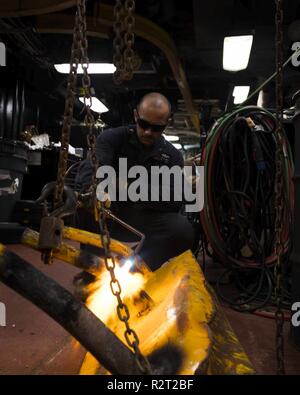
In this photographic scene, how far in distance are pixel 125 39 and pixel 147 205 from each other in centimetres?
221

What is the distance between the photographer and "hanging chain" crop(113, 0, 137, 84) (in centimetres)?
133

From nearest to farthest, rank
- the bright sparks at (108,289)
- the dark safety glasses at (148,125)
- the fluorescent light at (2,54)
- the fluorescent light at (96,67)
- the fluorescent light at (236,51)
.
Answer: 1. the bright sparks at (108,289)
2. the dark safety glasses at (148,125)
3. the fluorescent light at (236,51)
4. the fluorescent light at (2,54)
5. the fluorescent light at (96,67)

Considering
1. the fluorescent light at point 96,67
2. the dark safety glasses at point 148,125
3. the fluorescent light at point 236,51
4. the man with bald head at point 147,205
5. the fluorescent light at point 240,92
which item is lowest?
the man with bald head at point 147,205

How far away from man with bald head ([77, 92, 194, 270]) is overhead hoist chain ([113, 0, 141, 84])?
4.92 feet

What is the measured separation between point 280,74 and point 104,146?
232cm

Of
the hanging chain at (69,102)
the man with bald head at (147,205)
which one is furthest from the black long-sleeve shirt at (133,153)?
the hanging chain at (69,102)

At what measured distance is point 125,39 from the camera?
1.41m

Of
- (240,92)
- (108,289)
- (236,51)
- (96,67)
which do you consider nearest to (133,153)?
(108,289)

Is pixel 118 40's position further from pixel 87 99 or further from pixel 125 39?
pixel 87 99

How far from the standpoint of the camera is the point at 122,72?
1.71 meters

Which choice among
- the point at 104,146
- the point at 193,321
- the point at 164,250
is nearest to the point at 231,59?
the point at 104,146

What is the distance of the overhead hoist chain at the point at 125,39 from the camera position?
1.33 m

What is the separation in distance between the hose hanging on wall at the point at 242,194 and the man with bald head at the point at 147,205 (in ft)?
1.18

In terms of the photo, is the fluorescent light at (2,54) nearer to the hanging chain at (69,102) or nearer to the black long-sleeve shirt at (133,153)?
the black long-sleeve shirt at (133,153)
